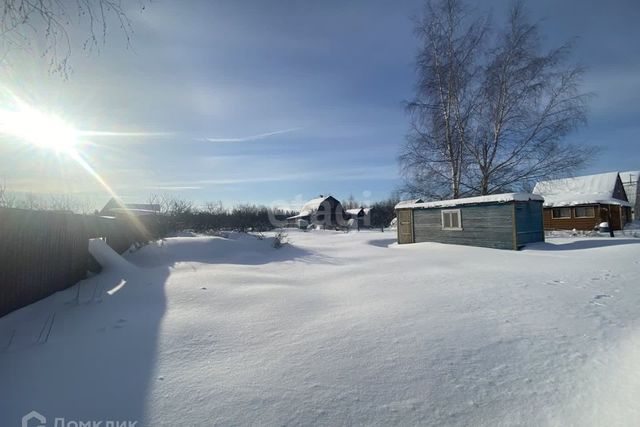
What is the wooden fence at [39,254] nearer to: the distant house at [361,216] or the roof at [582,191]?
the roof at [582,191]

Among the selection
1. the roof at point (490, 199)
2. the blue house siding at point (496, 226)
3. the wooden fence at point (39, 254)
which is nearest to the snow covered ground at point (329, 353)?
the wooden fence at point (39, 254)

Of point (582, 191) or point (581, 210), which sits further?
point (582, 191)

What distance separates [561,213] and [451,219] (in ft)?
51.1

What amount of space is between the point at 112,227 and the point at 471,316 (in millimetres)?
8952

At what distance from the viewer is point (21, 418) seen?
87.4 inches

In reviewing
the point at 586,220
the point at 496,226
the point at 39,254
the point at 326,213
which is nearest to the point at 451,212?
the point at 496,226

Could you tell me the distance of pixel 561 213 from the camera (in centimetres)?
2220

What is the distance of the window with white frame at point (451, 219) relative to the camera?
12.5 meters

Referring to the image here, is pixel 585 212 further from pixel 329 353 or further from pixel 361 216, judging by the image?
pixel 361 216

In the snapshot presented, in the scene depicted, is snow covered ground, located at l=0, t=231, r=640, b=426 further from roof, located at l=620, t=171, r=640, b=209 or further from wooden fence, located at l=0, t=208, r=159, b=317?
roof, located at l=620, t=171, r=640, b=209

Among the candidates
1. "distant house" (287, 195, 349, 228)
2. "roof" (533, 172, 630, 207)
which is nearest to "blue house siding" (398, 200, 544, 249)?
"roof" (533, 172, 630, 207)

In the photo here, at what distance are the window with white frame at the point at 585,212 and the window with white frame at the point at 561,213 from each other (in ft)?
1.68

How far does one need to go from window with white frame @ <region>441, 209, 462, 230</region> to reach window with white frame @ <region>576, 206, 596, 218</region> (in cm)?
1546

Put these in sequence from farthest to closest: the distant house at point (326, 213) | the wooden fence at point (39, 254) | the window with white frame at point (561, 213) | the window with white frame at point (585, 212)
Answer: the distant house at point (326, 213), the window with white frame at point (561, 213), the window with white frame at point (585, 212), the wooden fence at point (39, 254)
